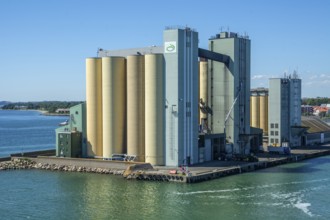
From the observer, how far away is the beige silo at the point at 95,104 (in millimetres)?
44812

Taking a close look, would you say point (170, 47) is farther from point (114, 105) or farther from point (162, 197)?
point (162, 197)

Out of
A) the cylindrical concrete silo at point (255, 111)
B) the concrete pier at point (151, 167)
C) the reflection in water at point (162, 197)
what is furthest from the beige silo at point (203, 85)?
the cylindrical concrete silo at point (255, 111)

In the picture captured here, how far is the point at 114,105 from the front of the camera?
43344 millimetres

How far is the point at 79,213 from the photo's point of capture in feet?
91.0

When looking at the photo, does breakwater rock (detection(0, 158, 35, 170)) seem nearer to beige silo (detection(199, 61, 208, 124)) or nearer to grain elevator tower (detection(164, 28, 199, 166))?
grain elevator tower (detection(164, 28, 199, 166))

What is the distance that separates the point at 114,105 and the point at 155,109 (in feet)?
14.1

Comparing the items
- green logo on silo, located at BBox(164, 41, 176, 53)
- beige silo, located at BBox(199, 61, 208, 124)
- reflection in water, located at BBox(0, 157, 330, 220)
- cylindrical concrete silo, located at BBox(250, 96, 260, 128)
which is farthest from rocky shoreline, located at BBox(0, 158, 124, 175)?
cylindrical concrete silo, located at BBox(250, 96, 260, 128)

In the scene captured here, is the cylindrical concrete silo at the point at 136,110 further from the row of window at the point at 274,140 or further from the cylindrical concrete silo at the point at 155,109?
the row of window at the point at 274,140

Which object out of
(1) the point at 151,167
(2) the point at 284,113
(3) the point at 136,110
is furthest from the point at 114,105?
(2) the point at 284,113

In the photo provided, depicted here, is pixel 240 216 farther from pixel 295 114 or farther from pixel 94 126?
pixel 295 114

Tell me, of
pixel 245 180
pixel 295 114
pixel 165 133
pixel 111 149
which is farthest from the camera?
pixel 295 114

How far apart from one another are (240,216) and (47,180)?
16881mm

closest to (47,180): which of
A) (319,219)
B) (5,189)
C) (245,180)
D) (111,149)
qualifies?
(5,189)

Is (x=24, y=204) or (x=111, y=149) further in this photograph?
(x=111, y=149)
